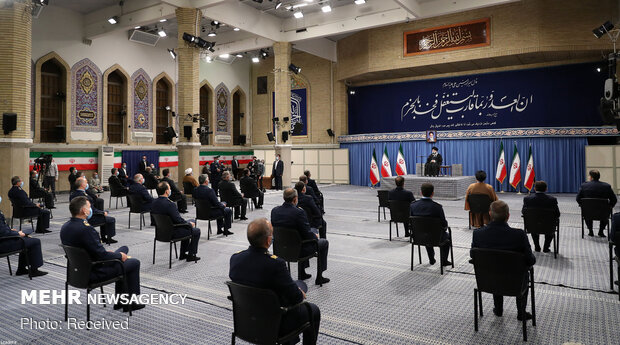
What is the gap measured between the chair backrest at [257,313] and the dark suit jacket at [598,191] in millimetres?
5836

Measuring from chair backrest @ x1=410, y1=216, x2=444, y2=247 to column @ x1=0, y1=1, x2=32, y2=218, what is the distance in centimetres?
785

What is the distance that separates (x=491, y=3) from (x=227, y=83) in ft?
43.2

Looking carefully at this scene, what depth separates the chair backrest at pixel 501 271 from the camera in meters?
2.98

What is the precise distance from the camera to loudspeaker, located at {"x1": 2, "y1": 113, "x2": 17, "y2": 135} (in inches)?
316

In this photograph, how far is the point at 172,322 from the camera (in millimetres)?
3445

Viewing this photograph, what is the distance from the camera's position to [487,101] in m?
15.6

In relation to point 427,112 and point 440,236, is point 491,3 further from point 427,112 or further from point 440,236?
point 440,236

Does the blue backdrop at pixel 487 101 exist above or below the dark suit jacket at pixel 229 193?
above

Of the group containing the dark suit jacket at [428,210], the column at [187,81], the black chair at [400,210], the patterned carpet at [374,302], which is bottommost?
the patterned carpet at [374,302]

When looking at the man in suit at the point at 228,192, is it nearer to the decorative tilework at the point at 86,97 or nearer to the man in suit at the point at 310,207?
the man in suit at the point at 310,207

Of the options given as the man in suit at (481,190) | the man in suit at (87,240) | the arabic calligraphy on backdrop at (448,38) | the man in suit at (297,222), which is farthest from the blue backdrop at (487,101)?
the man in suit at (87,240)

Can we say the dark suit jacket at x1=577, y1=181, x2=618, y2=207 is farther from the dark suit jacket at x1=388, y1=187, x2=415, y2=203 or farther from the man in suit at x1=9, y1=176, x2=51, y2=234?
the man in suit at x1=9, y1=176, x2=51, y2=234

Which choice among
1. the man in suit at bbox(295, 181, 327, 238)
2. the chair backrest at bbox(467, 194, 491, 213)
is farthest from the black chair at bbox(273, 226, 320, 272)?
the chair backrest at bbox(467, 194, 491, 213)

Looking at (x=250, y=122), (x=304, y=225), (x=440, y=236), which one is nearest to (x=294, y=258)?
(x=304, y=225)
